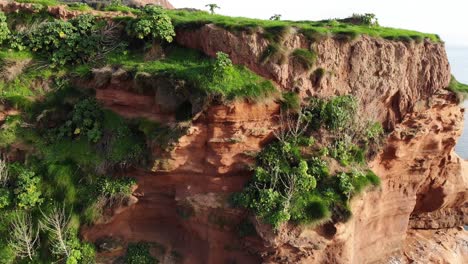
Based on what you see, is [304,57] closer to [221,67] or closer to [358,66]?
[358,66]

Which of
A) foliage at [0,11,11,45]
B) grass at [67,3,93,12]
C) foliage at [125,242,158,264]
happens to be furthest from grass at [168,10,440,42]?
foliage at [125,242,158,264]

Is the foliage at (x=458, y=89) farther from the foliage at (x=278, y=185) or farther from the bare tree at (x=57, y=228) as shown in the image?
the bare tree at (x=57, y=228)

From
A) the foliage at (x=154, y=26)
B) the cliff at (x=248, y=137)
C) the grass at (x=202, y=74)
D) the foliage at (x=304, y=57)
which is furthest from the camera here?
the foliage at (x=154, y=26)

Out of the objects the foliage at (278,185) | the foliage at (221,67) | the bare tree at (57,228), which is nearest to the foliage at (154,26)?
the foliage at (221,67)

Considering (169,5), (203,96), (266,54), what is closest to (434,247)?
(266,54)

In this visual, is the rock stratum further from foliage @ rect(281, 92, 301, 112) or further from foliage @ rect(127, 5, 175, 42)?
foliage @ rect(127, 5, 175, 42)

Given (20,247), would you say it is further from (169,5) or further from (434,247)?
(169,5)
